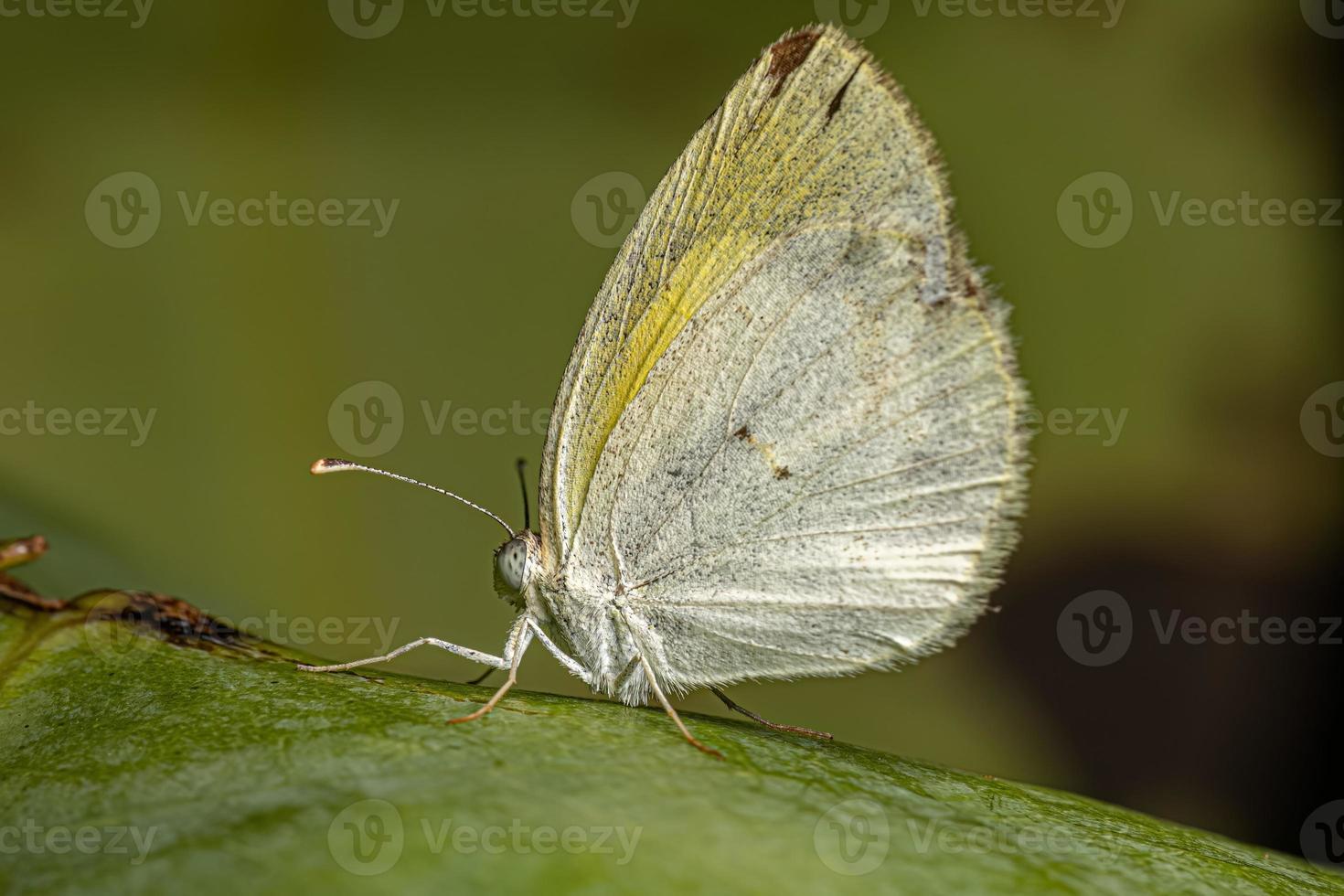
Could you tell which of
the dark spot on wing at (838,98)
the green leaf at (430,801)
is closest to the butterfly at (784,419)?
the dark spot on wing at (838,98)

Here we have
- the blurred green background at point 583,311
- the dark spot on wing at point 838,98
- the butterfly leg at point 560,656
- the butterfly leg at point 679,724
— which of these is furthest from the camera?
the blurred green background at point 583,311

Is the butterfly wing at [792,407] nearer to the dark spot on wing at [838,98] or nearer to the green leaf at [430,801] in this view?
the dark spot on wing at [838,98]

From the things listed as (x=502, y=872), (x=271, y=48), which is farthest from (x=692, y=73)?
(x=502, y=872)

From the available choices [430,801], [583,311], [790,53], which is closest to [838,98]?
[790,53]

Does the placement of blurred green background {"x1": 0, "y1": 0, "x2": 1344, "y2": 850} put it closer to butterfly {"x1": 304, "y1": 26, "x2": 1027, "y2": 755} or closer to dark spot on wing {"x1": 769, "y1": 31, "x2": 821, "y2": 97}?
butterfly {"x1": 304, "y1": 26, "x2": 1027, "y2": 755}

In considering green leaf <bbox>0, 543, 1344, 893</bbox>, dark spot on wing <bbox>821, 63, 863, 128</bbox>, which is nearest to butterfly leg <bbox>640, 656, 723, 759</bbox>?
green leaf <bbox>0, 543, 1344, 893</bbox>

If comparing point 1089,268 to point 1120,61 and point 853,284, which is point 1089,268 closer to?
point 1120,61

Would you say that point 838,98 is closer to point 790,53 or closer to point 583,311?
point 790,53
